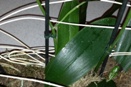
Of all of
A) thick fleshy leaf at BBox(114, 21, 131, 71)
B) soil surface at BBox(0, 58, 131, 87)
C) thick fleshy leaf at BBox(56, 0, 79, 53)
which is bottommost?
soil surface at BBox(0, 58, 131, 87)

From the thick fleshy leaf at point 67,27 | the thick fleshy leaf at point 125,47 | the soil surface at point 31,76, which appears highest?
the thick fleshy leaf at point 67,27

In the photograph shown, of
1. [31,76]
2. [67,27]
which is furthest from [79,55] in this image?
[31,76]

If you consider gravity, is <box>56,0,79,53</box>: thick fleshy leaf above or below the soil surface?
above

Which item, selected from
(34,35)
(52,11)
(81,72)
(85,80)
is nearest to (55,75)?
(81,72)

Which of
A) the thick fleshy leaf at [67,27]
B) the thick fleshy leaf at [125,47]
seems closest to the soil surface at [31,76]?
the thick fleshy leaf at [125,47]

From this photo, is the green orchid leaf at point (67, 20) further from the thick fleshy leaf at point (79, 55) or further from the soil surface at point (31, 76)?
the soil surface at point (31, 76)

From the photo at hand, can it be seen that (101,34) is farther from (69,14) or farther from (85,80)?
(85,80)

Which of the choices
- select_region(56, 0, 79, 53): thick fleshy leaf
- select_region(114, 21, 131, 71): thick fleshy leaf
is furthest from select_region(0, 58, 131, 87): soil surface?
select_region(56, 0, 79, 53): thick fleshy leaf

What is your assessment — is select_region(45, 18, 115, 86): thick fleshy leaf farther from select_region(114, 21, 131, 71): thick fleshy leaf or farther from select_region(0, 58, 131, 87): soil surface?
select_region(0, 58, 131, 87): soil surface
